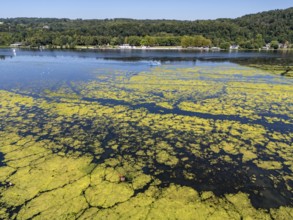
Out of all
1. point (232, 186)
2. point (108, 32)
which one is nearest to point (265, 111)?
point (232, 186)

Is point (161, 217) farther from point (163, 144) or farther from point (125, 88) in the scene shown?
point (125, 88)

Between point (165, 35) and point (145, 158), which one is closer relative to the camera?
point (145, 158)

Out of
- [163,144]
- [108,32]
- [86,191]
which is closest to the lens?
[86,191]

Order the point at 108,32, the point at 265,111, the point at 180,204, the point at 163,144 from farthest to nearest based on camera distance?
the point at 108,32, the point at 265,111, the point at 163,144, the point at 180,204

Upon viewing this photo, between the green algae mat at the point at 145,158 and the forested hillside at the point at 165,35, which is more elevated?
Answer: the forested hillside at the point at 165,35

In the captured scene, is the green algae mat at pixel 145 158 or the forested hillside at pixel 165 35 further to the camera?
the forested hillside at pixel 165 35

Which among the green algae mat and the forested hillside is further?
the forested hillside

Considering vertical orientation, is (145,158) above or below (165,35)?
below

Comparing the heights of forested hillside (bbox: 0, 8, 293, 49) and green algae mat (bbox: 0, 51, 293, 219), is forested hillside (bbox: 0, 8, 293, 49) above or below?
above
